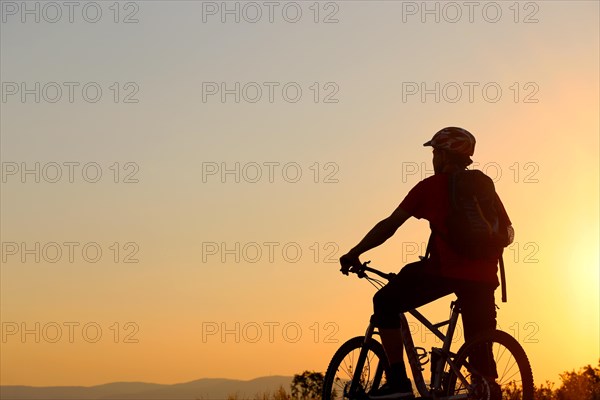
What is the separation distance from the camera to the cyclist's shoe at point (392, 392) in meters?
10.9

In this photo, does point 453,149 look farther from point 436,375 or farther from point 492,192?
point 436,375

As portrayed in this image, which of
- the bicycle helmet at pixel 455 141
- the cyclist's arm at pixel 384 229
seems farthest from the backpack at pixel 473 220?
the cyclist's arm at pixel 384 229

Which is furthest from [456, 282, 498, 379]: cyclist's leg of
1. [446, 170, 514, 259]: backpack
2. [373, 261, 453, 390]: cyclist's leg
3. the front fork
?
the front fork

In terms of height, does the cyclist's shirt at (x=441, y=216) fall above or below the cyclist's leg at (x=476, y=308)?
above

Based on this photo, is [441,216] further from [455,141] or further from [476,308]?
[476,308]

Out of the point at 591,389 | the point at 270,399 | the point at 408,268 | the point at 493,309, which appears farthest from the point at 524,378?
the point at 270,399

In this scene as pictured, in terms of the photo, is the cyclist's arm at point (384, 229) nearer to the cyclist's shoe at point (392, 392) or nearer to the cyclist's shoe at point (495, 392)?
the cyclist's shoe at point (392, 392)

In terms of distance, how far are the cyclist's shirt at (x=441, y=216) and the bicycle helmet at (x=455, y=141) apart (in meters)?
0.25

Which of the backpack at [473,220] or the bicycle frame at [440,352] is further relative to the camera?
the bicycle frame at [440,352]

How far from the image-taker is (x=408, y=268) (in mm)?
10844

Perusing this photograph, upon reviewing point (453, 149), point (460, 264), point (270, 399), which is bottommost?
point (270, 399)

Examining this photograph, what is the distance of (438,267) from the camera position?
10633mm

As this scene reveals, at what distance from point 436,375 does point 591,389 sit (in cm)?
684

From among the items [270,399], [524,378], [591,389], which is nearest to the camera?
[524,378]
